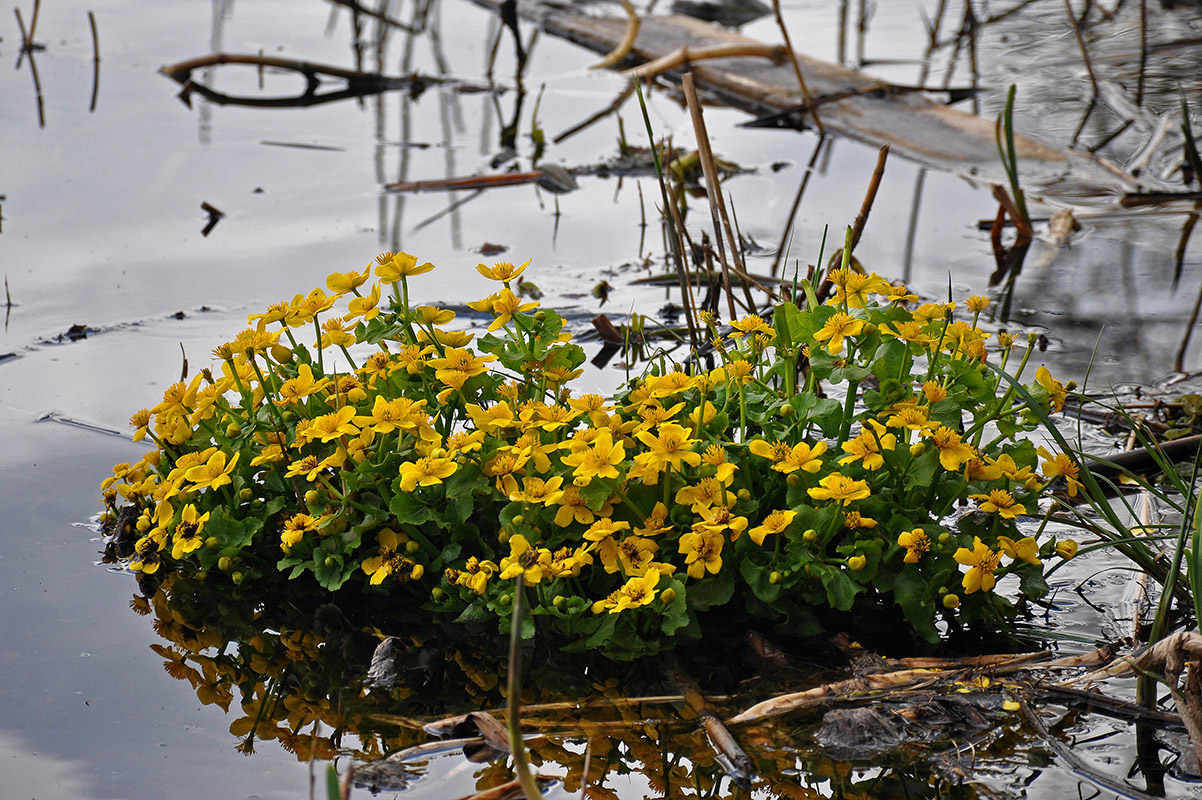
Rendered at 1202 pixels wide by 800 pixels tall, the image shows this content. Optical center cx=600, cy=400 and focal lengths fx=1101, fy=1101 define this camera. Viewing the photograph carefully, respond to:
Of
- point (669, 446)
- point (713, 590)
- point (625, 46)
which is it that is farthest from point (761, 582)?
point (625, 46)

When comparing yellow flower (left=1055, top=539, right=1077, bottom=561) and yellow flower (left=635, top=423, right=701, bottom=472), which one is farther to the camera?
yellow flower (left=1055, top=539, right=1077, bottom=561)

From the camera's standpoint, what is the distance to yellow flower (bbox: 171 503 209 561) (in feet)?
6.89

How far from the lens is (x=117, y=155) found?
543 centimetres

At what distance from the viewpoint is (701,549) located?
1.90 metres

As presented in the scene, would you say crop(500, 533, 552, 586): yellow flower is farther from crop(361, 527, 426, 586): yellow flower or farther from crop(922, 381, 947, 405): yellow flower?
crop(922, 381, 947, 405): yellow flower

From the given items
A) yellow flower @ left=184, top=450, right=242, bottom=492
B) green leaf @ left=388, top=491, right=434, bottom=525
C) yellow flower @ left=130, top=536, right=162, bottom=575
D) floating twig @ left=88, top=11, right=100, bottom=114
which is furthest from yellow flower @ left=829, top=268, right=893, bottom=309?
floating twig @ left=88, top=11, right=100, bottom=114

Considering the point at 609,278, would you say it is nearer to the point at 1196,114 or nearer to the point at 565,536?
the point at 565,536

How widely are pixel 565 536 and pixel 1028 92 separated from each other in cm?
550

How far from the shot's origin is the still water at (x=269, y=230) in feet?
6.86

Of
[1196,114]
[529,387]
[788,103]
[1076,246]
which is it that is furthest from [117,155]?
[1196,114]

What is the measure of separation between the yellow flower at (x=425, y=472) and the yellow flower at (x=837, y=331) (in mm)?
700

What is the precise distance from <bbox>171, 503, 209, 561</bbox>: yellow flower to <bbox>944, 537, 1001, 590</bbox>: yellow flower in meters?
1.39

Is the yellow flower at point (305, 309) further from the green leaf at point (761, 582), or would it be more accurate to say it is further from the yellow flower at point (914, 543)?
the yellow flower at point (914, 543)

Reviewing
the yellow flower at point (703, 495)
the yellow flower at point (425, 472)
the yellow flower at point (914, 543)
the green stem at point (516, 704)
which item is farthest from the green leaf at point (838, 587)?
the green stem at point (516, 704)
